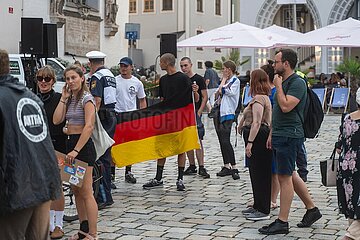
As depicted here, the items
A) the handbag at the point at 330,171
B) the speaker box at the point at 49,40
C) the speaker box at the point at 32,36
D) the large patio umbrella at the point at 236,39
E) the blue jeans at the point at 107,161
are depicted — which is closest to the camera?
the handbag at the point at 330,171

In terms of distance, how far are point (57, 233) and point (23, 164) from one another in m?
3.28

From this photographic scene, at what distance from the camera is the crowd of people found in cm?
453

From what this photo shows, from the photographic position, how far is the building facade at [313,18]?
44.4m

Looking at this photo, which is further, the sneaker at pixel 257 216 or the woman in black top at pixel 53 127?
the sneaker at pixel 257 216

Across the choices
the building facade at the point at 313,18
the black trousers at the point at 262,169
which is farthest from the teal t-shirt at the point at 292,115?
the building facade at the point at 313,18

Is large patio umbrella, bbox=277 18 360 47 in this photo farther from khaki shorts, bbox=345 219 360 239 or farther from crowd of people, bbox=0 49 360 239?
khaki shorts, bbox=345 219 360 239

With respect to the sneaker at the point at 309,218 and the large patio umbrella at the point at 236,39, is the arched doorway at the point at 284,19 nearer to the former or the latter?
the large patio umbrella at the point at 236,39

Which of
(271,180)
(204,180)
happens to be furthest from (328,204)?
(204,180)

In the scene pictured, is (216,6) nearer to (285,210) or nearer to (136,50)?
(136,50)

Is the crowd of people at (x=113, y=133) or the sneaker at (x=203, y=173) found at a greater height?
the crowd of people at (x=113, y=133)

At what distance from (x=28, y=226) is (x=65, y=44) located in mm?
26374

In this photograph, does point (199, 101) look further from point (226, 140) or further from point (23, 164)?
point (23, 164)

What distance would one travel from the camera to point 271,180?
8453 millimetres

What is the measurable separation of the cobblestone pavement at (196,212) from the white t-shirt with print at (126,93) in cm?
112
